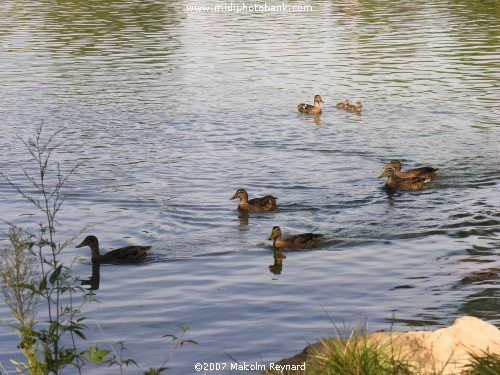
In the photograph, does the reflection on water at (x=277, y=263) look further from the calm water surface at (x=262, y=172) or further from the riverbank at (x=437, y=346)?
the riverbank at (x=437, y=346)

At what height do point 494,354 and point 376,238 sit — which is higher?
point 494,354

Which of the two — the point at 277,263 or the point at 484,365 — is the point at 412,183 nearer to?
the point at 277,263

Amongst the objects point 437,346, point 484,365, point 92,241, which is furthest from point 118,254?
point 484,365

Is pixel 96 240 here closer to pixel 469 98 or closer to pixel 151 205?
pixel 151 205

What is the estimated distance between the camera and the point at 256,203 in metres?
16.8

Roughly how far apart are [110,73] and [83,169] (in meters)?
12.2

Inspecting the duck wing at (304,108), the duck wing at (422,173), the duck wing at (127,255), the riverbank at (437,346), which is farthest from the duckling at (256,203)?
the riverbank at (437,346)

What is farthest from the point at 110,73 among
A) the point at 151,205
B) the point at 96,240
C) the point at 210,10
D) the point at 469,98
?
the point at 210,10

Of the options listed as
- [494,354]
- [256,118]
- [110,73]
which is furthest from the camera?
[110,73]

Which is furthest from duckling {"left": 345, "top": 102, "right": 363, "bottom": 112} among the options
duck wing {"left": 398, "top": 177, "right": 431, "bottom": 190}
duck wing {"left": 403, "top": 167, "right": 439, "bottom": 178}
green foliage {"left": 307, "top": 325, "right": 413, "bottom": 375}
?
green foliage {"left": 307, "top": 325, "right": 413, "bottom": 375}

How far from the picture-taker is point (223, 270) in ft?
46.8

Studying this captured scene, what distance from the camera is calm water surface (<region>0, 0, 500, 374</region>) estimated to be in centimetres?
1241

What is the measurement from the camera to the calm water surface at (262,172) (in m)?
12.4

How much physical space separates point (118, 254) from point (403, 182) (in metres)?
5.83
